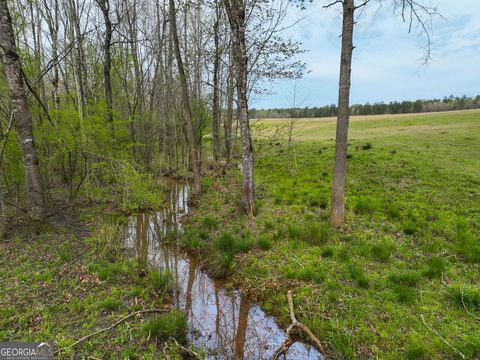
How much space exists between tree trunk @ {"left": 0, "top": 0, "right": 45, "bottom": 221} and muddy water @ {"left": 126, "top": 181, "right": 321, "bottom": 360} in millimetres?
2444

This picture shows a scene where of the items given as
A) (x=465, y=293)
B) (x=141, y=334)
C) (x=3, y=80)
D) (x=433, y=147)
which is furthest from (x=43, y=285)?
(x=433, y=147)

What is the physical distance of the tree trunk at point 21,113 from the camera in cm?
544

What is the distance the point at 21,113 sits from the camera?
18.8 feet

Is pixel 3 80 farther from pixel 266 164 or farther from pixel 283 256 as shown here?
pixel 266 164

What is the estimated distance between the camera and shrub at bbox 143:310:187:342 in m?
3.82

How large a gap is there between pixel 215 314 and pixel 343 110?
189 inches

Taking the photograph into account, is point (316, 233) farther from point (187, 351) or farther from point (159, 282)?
point (187, 351)

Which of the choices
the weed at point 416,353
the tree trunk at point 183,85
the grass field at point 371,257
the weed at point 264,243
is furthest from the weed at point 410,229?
the tree trunk at point 183,85

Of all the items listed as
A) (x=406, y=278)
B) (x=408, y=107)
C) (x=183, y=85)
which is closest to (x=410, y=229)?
(x=406, y=278)

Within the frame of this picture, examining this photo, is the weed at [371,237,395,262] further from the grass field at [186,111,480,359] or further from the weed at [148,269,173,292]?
the weed at [148,269,173,292]

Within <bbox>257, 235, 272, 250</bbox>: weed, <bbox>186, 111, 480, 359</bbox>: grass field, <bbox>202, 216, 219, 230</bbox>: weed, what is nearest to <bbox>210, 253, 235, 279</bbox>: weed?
<bbox>186, 111, 480, 359</bbox>: grass field

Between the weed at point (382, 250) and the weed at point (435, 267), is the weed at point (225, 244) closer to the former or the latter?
the weed at point (382, 250)

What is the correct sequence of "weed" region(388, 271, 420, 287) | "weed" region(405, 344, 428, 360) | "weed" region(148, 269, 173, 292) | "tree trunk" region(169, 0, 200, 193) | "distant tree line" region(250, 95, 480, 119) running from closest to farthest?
"weed" region(405, 344, 428, 360) < "weed" region(388, 271, 420, 287) < "weed" region(148, 269, 173, 292) < "tree trunk" region(169, 0, 200, 193) < "distant tree line" region(250, 95, 480, 119)

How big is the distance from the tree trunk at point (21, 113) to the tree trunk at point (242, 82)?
4.74 meters
